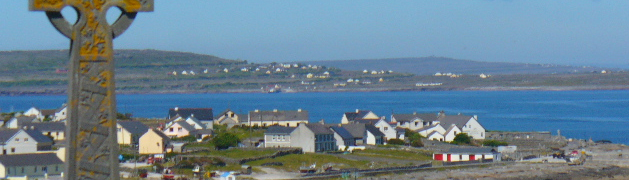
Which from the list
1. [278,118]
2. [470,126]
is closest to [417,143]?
[470,126]

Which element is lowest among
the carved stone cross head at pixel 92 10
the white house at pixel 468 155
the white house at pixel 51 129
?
the white house at pixel 468 155

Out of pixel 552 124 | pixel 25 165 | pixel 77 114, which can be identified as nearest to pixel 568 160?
pixel 25 165

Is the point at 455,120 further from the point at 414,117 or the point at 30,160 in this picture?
the point at 30,160

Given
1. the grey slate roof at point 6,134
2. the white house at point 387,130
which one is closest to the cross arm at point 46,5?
the grey slate roof at point 6,134

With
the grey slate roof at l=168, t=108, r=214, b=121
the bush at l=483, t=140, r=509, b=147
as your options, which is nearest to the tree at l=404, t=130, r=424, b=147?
the bush at l=483, t=140, r=509, b=147

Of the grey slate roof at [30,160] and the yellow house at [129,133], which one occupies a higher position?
the yellow house at [129,133]

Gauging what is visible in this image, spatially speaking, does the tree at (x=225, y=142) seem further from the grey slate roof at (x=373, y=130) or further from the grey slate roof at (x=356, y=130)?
the grey slate roof at (x=373, y=130)

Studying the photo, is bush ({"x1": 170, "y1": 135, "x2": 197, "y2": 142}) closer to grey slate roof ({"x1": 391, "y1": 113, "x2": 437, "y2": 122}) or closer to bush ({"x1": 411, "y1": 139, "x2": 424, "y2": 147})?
bush ({"x1": 411, "y1": 139, "x2": 424, "y2": 147})
